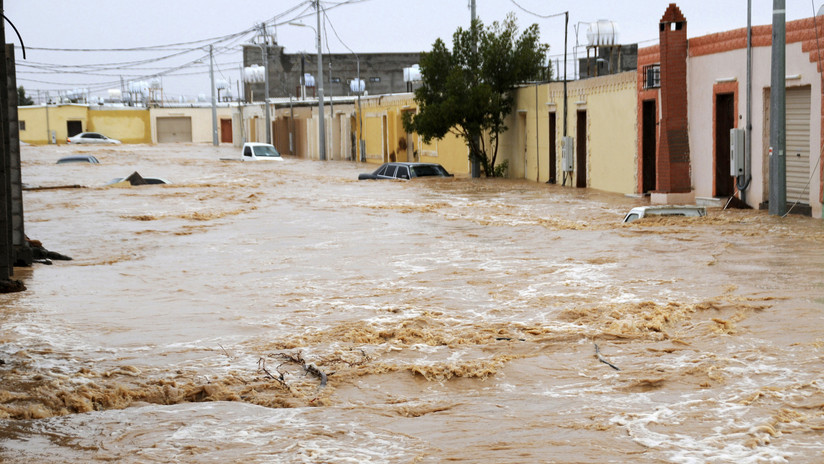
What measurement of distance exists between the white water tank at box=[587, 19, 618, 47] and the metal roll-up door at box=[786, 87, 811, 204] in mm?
11679

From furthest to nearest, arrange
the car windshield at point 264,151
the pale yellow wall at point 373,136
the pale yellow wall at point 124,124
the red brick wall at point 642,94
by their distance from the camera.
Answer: the pale yellow wall at point 124,124, the pale yellow wall at point 373,136, the car windshield at point 264,151, the red brick wall at point 642,94

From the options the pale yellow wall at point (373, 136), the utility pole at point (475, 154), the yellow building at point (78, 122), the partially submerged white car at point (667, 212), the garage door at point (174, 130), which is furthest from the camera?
the garage door at point (174, 130)

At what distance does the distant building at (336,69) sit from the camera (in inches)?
2886

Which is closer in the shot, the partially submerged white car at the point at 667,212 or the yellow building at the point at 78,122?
the partially submerged white car at the point at 667,212

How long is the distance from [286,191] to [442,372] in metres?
22.7

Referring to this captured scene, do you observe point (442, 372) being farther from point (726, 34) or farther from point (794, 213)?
point (726, 34)

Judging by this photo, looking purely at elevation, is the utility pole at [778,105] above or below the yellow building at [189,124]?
below

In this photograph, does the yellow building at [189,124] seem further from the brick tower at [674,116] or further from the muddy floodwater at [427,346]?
the muddy floodwater at [427,346]

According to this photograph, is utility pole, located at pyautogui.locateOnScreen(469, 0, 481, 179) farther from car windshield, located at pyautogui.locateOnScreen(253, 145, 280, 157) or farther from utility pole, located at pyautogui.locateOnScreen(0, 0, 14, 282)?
utility pole, located at pyautogui.locateOnScreen(0, 0, 14, 282)

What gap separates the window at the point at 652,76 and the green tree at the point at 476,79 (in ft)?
29.6

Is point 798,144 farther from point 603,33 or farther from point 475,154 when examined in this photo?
point 475,154

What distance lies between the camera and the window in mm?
23328

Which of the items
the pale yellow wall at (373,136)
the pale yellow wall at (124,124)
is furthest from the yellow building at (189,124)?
the pale yellow wall at (373,136)

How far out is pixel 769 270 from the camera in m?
12.3
